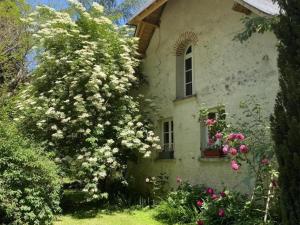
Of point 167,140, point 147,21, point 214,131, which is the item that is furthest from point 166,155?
point 147,21

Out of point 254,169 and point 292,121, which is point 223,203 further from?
point 292,121

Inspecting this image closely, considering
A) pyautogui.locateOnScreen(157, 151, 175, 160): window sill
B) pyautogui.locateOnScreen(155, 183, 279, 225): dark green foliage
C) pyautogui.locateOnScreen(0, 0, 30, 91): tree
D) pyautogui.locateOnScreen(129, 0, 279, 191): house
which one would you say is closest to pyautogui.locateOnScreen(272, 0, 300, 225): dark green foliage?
pyautogui.locateOnScreen(155, 183, 279, 225): dark green foliage

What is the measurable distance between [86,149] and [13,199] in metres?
3.36

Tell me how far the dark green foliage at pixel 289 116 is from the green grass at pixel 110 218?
207 inches

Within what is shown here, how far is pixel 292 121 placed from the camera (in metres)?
5.76

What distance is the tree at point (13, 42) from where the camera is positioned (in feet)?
57.9

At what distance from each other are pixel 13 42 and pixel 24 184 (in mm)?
10456

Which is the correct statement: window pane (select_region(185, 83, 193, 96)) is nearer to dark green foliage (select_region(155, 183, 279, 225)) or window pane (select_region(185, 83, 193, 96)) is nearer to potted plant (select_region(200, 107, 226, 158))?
potted plant (select_region(200, 107, 226, 158))

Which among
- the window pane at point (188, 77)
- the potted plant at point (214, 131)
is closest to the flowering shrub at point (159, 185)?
the potted plant at point (214, 131)

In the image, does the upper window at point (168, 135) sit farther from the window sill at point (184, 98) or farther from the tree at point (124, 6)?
the tree at point (124, 6)

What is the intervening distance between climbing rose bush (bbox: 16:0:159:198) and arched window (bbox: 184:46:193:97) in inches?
68.7

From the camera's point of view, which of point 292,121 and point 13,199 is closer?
point 292,121

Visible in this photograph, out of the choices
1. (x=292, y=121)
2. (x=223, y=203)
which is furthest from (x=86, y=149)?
(x=292, y=121)

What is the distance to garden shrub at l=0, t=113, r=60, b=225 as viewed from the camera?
9.27m
